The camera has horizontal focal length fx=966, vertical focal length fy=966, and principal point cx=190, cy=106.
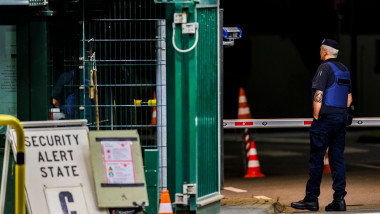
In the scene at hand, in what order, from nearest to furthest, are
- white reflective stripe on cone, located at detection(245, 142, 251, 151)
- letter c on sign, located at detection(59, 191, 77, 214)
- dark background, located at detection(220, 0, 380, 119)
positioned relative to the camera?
letter c on sign, located at detection(59, 191, 77, 214), white reflective stripe on cone, located at detection(245, 142, 251, 151), dark background, located at detection(220, 0, 380, 119)

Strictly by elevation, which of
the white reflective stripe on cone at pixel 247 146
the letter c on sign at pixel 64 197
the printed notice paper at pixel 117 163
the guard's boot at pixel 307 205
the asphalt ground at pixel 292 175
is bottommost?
the asphalt ground at pixel 292 175

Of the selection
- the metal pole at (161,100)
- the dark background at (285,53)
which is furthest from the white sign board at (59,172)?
the dark background at (285,53)

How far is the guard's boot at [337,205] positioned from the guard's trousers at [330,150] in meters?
0.04

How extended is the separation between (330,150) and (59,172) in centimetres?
382

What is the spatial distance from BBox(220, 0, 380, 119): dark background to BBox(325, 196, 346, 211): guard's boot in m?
20.6

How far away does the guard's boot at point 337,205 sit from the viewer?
1073 centimetres

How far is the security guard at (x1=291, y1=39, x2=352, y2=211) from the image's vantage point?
1059cm

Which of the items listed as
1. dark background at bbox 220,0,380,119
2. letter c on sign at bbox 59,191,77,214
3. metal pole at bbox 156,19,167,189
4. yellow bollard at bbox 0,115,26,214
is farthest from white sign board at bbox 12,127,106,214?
dark background at bbox 220,0,380,119

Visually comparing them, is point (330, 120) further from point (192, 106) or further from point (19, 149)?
point (19, 149)

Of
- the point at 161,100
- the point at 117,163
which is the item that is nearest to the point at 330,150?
the point at 161,100

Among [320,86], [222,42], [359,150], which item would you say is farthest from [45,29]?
[359,150]

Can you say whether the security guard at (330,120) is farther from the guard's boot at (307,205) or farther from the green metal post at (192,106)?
the green metal post at (192,106)

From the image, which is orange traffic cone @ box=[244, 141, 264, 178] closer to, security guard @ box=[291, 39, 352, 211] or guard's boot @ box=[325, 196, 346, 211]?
security guard @ box=[291, 39, 352, 211]

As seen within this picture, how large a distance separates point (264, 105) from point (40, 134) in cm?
2416
